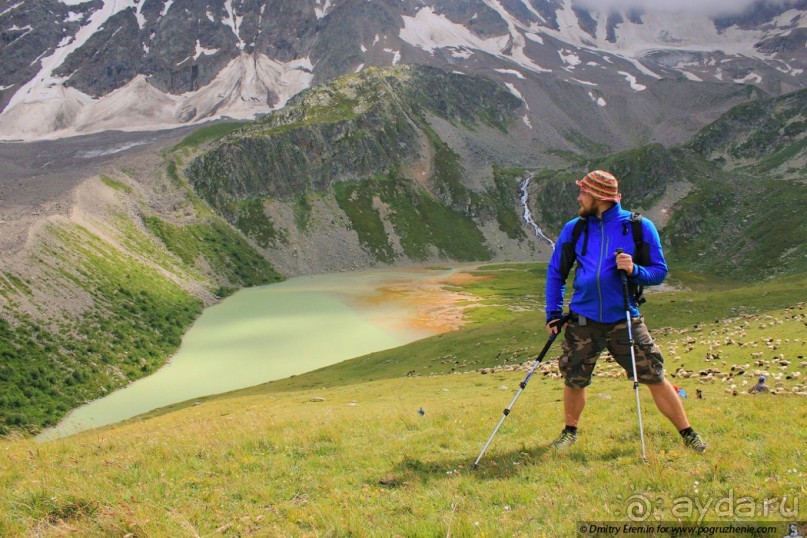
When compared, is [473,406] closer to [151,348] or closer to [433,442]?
[433,442]

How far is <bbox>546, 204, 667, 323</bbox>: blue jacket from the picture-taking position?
10219 millimetres

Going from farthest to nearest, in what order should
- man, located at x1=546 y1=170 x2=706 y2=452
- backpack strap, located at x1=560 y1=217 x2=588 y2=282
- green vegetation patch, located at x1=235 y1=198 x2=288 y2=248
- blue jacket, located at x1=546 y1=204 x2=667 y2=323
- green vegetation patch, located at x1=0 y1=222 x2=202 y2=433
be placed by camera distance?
1. green vegetation patch, located at x1=235 y1=198 x2=288 y2=248
2. green vegetation patch, located at x1=0 y1=222 x2=202 y2=433
3. backpack strap, located at x1=560 y1=217 x2=588 y2=282
4. blue jacket, located at x1=546 y1=204 x2=667 y2=323
5. man, located at x1=546 y1=170 x2=706 y2=452

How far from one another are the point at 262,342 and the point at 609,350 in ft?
220

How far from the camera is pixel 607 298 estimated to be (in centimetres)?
1027

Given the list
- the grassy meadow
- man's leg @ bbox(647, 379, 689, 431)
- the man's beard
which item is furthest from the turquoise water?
man's leg @ bbox(647, 379, 689, 431)

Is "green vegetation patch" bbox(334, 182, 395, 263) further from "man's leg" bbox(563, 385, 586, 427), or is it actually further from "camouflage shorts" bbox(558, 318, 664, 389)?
"camouflage shorts" bbox(558, 318, 664, 389)

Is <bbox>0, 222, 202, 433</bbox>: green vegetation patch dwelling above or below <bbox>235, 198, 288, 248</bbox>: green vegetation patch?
below

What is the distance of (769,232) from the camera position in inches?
4983

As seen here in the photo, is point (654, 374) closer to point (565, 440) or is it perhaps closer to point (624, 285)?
point (624, 285)

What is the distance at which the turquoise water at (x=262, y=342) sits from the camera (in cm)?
5606

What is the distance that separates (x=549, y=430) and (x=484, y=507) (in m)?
5.36

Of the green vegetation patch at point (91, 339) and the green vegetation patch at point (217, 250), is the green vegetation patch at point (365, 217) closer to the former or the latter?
the green vegetation patch at point (217, 250)

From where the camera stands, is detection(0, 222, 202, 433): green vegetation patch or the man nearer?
the man

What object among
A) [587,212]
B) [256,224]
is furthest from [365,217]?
[587,212]
